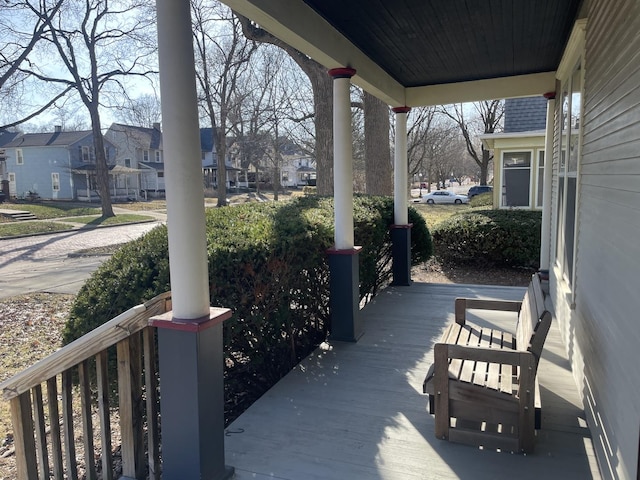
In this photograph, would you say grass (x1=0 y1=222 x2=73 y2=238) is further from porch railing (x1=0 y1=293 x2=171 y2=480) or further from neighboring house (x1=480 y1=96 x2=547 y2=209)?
porch railing (x1=0 y1=293 x2=171 y2=480)

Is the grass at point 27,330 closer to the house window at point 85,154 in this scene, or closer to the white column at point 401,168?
the white column at point 401,168

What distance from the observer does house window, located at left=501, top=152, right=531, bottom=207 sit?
13477 millimetres

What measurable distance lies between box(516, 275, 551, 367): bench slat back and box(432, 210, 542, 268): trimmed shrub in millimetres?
5726

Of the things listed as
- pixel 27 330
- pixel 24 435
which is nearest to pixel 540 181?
pixel 27 330

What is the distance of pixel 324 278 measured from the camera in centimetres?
469

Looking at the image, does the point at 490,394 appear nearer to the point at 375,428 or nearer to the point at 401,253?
the point at 375,428

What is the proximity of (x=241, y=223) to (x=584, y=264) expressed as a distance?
2.53 metres

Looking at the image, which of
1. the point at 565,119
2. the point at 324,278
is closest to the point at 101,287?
the point at 324,278

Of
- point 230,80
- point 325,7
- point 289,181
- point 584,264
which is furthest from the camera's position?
point 289,181

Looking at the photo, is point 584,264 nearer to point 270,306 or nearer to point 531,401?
point 531,401

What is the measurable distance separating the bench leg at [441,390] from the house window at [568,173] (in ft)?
6.48

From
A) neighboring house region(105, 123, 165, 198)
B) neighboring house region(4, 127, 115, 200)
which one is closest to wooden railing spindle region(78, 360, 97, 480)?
neighboring house region(4, 127, 115, 200)

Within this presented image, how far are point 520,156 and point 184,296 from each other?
13264 millimetres

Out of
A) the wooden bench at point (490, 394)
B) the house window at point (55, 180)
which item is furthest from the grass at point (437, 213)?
the house window at point (55, 180)
